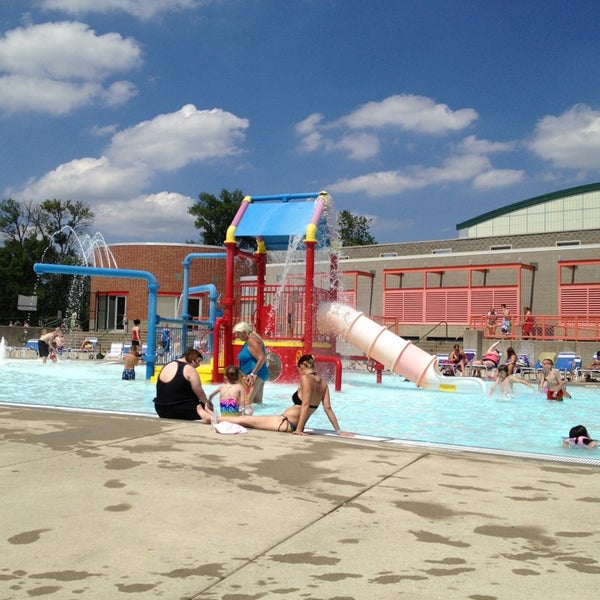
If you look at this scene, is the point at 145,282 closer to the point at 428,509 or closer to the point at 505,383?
the point at 505,383

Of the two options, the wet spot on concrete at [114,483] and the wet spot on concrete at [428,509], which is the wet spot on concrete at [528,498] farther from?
the wet spot on concrete at [114,483]

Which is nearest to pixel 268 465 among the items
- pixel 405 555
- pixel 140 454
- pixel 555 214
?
pixel 140 454

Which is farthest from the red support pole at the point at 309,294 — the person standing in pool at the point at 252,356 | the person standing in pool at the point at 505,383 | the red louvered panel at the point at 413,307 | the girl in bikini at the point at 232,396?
the red louvered panel at the point at 413,307

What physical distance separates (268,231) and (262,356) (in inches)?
243

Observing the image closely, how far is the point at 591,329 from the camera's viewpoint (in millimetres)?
23406

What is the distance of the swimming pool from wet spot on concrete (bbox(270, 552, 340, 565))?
11.5 feet

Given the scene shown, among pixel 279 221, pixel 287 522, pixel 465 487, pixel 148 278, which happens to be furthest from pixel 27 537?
pixel 148 278

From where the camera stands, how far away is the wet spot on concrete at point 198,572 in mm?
2947

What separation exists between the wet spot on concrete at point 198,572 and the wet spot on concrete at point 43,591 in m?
0.46

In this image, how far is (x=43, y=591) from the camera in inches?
108

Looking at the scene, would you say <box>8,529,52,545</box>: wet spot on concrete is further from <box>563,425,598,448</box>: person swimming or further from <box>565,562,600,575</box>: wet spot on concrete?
<box>563,425,598,448</box>: person swimming

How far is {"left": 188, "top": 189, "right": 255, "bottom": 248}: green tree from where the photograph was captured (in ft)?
250

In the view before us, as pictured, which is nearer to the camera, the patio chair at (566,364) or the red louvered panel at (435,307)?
the patio chair at (566,364)

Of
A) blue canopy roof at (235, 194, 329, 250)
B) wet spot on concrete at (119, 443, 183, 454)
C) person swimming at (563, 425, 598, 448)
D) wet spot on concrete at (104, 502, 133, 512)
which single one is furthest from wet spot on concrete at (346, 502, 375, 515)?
blue canopy roof at (235, 194, 329, 250)
